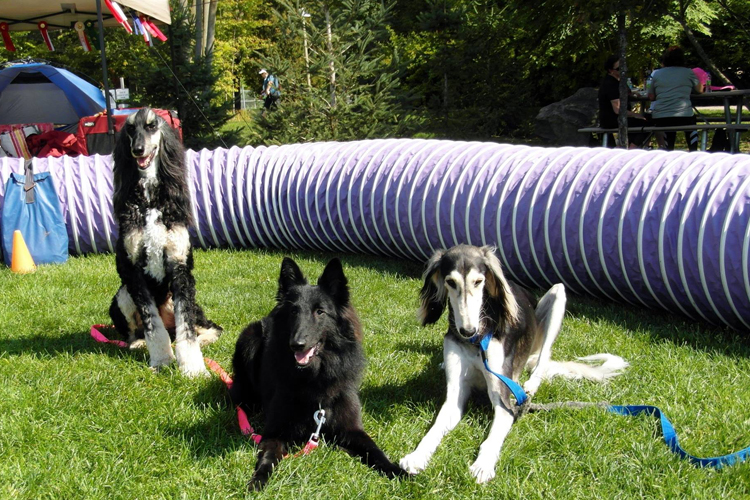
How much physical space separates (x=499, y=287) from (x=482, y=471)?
1.00 m

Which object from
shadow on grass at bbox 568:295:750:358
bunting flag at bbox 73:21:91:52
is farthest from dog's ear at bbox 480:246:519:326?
bunting flag at bbox 73:21:91:52

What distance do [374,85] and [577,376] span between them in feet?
30.4

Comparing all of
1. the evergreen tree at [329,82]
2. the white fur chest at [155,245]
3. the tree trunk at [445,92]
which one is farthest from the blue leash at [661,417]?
the tree trunk at [445,92]

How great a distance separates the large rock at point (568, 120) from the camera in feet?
50.8

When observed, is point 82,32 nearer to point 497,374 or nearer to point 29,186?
point 29,186

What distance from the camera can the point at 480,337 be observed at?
361cm

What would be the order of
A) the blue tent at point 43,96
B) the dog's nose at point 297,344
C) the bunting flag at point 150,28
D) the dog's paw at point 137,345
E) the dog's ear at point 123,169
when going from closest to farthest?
the dog's nose at point 297,344 < the dog's ear at point 123,169 < the dog's paw at point 137,345 < the bunting flag at point 150,28 < the blue tent at point 43,96

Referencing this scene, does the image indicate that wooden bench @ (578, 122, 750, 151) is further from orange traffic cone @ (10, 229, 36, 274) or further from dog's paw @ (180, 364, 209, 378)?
orange traffic cone @ (10, 229, 36, 274)

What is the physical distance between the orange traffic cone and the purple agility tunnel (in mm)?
649

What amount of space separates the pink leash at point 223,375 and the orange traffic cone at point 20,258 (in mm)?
2383

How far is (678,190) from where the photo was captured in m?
5.04

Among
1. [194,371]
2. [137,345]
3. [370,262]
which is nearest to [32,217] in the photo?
[137,345]

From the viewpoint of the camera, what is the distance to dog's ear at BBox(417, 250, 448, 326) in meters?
3.69

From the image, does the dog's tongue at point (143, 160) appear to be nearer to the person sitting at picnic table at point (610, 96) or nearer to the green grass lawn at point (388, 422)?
the green grass lawn at point (388, 422)
